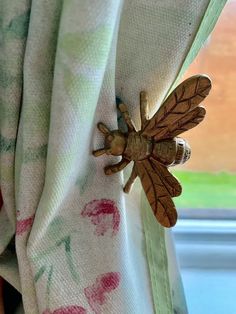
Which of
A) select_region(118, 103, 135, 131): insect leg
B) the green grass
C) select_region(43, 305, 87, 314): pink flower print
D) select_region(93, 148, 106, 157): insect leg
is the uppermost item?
select_region(118, 103, 135, 131): insect leg

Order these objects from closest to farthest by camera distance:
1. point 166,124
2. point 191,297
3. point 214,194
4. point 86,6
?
point 86,6, point 166,124, point 191,297, point 214,194

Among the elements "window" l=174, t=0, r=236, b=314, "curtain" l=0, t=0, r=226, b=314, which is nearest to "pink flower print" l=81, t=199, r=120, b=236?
"curtain" l=0, t=0, r=226, b=314

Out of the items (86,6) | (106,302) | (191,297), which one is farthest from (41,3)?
(191,297)

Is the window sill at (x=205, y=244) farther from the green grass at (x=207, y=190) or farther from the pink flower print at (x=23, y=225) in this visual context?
the pink flower print at (x=23, y=225)

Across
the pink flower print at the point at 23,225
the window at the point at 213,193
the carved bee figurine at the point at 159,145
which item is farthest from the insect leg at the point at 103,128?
the window at the point at 213,193

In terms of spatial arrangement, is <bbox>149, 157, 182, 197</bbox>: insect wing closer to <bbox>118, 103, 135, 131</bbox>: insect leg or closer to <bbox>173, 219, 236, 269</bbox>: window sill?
<bbox>118, 103, 135, 131</bbox>: insect leg

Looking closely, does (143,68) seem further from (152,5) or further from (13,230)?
(13,230)
